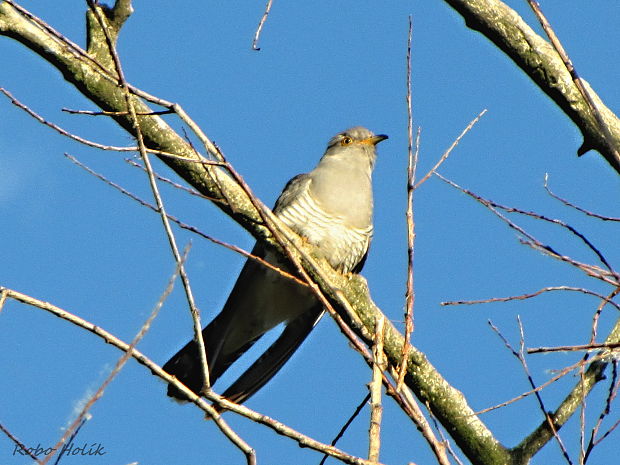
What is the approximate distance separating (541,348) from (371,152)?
4.37 metres

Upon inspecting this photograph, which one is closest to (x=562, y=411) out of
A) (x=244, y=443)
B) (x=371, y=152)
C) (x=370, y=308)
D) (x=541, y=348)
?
(x=370, y=308)

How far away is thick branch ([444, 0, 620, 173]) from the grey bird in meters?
2.21

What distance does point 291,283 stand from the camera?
5.82m

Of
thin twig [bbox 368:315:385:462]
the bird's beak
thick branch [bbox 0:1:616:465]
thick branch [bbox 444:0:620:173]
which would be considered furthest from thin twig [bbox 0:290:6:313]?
the bird's beak

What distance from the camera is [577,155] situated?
347 cm

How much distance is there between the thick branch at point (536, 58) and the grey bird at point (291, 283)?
221 centimetres

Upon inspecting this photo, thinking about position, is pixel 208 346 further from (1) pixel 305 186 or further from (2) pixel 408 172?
(2) pixel 408 172

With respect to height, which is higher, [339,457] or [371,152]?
[371,152]

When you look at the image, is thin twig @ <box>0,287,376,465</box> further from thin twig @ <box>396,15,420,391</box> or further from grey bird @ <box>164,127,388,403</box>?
grey bird @ <box>164,127,388,403</box>

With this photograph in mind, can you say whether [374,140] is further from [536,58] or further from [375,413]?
[375,413]

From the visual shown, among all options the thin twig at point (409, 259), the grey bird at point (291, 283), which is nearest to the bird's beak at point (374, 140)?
the grey bird at point (291, 283)

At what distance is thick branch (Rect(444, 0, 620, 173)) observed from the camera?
3461 millimetres

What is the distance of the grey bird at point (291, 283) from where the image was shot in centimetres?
564

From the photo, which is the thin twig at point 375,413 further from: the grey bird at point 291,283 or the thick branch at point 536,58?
the grey bird at point 291,283
